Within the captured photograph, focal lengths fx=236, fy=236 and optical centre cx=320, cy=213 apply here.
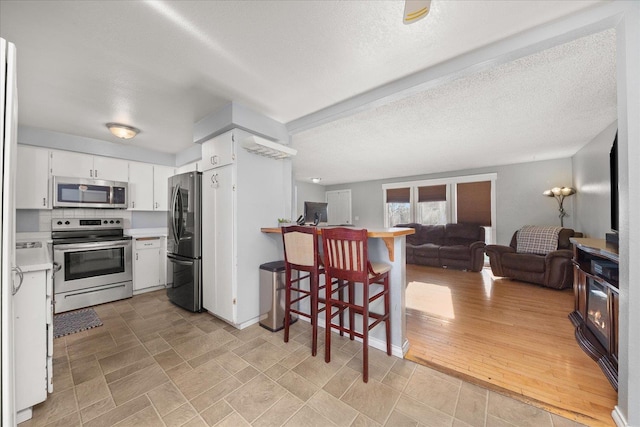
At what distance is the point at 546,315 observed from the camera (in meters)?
2.83

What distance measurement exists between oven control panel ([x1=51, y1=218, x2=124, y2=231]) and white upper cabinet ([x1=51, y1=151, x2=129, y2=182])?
64 centimetres

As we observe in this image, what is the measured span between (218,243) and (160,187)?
7.67 feet

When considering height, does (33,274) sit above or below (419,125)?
below

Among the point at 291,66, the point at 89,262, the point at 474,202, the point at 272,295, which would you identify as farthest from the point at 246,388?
the point at 474,202

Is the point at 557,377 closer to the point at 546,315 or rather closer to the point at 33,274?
the point at 546,315

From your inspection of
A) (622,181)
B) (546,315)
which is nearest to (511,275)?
(546,315)

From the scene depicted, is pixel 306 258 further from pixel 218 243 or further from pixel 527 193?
pixel 527 193

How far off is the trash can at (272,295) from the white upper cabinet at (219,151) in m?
1.26

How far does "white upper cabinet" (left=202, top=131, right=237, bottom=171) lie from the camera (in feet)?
8.38

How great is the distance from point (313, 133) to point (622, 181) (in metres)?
2.95

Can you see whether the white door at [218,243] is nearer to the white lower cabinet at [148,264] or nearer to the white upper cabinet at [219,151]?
the white upper cabinet at [219,151]

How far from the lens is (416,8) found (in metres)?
1.06

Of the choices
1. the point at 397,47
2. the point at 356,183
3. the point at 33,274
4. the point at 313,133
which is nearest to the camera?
the point at 33,274

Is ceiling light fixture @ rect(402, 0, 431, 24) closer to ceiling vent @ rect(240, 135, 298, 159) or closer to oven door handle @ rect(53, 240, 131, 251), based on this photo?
ceiling vent @ rect(240, 135, 298, 159)
